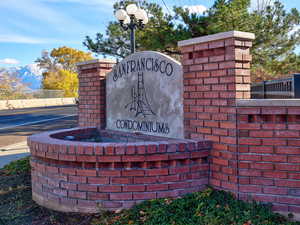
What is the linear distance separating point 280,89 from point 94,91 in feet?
10.3

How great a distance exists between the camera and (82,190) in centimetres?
372

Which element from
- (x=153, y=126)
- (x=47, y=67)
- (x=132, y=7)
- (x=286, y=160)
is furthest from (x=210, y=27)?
(x=47, y=67)

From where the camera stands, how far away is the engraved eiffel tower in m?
4.72

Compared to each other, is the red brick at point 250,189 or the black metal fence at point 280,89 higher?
the black metal fence at point 280,89

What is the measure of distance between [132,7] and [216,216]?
8445 mm

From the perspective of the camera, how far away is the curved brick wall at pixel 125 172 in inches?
140

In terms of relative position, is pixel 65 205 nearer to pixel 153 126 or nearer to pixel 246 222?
pixel 153 126

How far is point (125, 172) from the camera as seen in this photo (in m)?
3.58

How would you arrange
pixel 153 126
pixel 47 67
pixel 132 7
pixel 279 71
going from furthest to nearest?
1. pixel 47 67
2. pixel 279 71
3. pixel 132 7
4. pixel 153 126

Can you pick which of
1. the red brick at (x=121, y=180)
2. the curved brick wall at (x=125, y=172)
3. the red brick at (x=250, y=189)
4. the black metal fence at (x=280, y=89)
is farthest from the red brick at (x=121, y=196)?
the black metal fence at (x=280, y=89)

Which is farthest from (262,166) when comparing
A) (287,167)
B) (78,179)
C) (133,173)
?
(78,179)

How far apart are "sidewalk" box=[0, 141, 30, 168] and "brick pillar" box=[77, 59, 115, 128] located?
274 centimetres

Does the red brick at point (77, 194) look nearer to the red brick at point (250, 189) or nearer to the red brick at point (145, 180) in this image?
the red brick at point (145, 180)

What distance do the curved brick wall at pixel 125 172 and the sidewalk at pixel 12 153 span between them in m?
4.18
